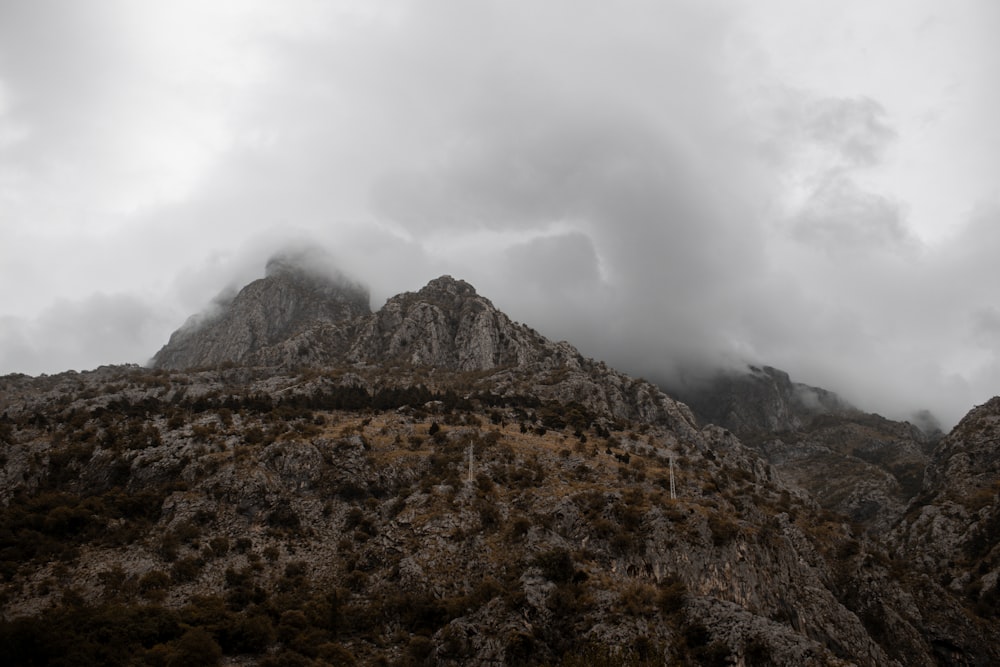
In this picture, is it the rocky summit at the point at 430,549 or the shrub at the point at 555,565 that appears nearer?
the rocky summit at the point at 430,549

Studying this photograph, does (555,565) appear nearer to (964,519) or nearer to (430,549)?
(430,549)

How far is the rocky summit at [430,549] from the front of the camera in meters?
44.5

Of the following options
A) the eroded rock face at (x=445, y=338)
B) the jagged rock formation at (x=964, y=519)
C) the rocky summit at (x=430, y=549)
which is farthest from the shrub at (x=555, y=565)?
the eroded rock face at (x=445, y=338)

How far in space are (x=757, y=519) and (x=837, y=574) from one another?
14.0 metres

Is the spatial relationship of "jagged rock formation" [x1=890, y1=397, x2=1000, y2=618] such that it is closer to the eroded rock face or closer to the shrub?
the shrub

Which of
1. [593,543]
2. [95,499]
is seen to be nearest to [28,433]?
[95,499]

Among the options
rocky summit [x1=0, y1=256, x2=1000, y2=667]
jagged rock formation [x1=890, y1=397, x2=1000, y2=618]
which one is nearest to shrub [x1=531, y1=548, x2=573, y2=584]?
rocky summit [x1=0, y1=256, x2=1000, y2=667]

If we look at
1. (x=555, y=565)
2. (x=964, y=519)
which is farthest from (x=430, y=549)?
(x=964, y=519)

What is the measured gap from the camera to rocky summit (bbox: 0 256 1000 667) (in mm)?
44531

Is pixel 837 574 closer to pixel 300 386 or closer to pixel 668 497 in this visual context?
pixel 668 497

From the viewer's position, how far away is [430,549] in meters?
57.9

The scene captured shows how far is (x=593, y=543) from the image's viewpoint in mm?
58688

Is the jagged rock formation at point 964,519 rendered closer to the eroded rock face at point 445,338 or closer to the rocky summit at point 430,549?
the rocky summit at point 430,549

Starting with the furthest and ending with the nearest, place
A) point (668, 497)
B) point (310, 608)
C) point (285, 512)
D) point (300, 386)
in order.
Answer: point (300, 386), point (668, 497), point (285, 512), point (310, 608)
